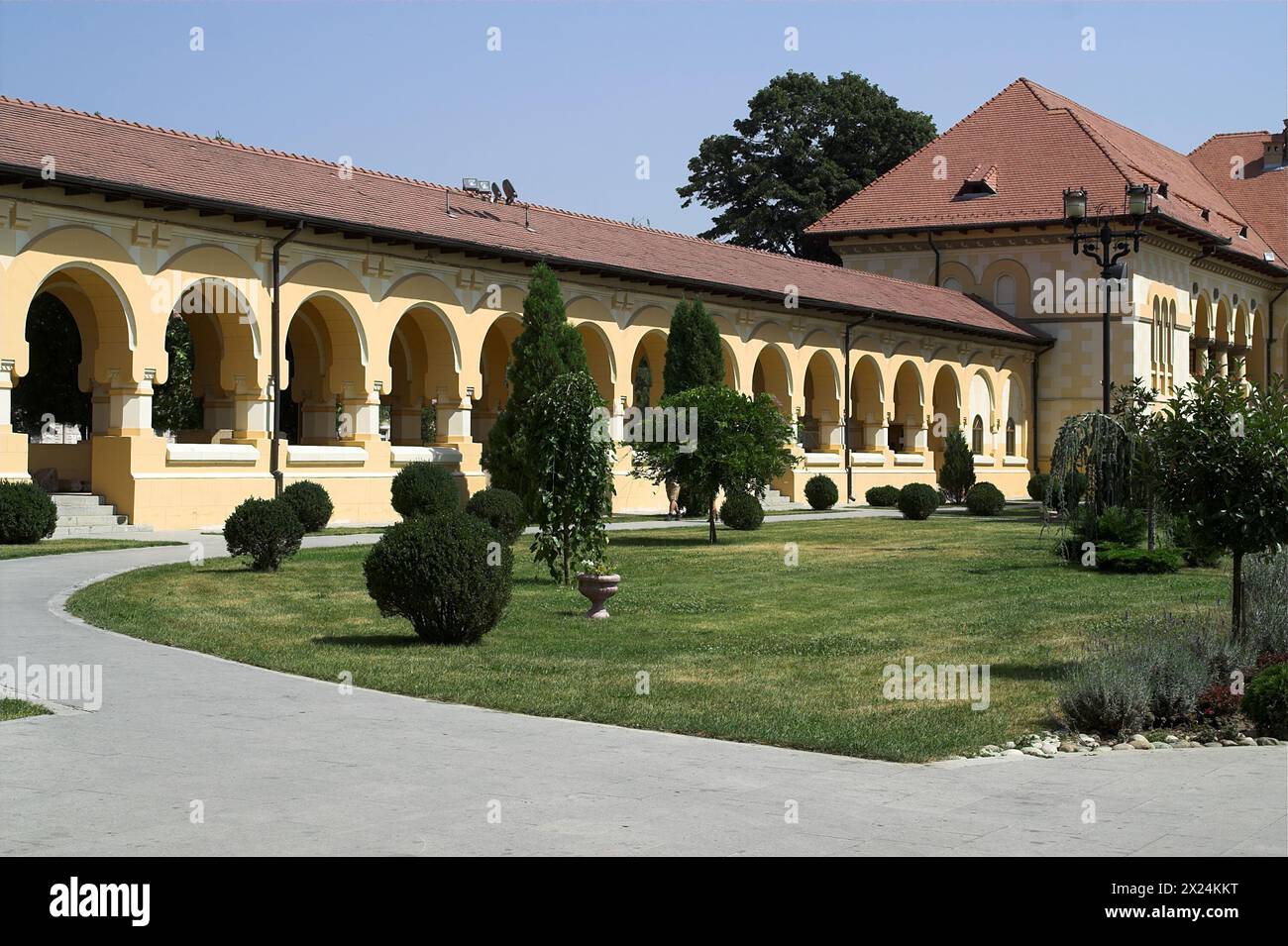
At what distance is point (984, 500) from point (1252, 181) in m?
42.8

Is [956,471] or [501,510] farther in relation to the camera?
[956,471]

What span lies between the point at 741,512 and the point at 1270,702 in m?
21.2

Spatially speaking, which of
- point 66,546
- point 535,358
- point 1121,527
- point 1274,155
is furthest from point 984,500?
point 1274,155

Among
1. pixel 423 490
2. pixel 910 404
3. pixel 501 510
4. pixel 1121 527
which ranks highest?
pixel 910 404

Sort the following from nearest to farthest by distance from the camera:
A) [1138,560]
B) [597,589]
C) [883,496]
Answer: [597,589]
[1138,560]
[883,496]

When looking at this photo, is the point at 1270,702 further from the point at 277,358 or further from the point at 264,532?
the point at 277,358

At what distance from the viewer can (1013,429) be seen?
5916cm

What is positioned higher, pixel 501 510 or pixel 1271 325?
pixel 1271 325

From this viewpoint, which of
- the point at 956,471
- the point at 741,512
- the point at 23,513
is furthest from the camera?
the point at 956,471

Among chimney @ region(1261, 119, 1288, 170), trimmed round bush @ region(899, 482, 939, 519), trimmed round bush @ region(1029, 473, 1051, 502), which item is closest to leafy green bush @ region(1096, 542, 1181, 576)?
trimmed round bush @ region(899, 482, 939, 519)

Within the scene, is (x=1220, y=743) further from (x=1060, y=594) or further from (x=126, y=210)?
(x=126, y=210)

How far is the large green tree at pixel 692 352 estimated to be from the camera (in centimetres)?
3691

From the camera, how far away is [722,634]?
15711mm

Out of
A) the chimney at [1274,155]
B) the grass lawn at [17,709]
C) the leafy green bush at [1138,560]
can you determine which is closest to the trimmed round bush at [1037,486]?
the leafy green bush at [1138,560]
